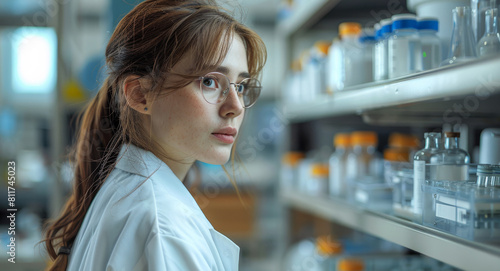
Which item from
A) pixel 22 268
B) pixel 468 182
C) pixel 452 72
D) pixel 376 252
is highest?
pixel 452 72

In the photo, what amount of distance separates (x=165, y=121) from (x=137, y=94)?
0.07 m

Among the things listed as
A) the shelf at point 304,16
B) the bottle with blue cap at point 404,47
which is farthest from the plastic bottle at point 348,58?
the bottle with blue cap at point 404,47

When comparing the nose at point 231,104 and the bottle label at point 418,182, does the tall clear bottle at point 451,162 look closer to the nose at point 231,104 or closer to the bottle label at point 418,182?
the bottle label at point 418,182

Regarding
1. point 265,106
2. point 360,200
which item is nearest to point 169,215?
point 360,200

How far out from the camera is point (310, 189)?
5.80ft

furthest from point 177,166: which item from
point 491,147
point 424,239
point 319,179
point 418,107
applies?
point 319,179

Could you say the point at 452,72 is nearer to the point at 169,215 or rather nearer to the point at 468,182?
the point at 468,182

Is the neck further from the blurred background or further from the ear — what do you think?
the blurred background

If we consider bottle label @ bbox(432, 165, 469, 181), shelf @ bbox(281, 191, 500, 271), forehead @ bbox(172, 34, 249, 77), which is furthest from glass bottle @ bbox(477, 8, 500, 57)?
forehead @ bbox(172, 34, 249, 77)

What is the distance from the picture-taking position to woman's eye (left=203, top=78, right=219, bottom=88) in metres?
0.75

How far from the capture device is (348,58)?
1.28m

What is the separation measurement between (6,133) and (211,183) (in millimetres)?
1102

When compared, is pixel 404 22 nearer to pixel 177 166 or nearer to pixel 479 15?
pixel 479 15

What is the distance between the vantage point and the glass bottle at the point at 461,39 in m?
0.81
